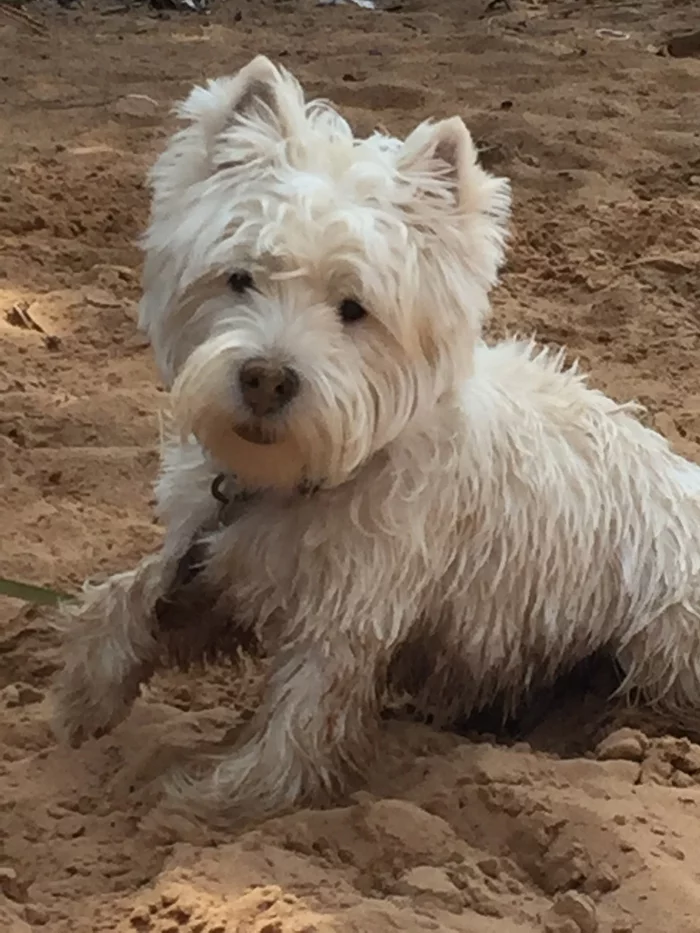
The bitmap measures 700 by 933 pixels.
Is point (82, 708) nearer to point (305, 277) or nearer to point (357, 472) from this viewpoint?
point (357, 472)

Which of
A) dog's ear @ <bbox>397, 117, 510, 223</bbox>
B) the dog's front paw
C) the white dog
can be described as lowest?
the dog's front paw

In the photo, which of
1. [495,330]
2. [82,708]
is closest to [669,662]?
[82,708]

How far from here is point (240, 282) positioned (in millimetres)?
2094

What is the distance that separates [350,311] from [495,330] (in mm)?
1793

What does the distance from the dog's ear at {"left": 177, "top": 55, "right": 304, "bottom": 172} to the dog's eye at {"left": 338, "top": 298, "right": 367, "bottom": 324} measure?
262 mm

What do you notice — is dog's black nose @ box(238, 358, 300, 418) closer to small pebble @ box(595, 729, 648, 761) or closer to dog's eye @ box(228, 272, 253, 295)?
dog's eye @ box(228, 272, 253, 295)

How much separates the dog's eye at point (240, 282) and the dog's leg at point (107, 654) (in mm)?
511

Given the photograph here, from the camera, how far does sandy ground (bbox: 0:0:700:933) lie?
1961 mm

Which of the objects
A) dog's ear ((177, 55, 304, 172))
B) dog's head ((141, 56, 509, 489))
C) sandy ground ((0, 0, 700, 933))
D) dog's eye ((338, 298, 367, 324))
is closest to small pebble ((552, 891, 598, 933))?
sandy ground ((0, 0, 700, 933))

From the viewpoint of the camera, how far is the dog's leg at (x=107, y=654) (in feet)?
7.93

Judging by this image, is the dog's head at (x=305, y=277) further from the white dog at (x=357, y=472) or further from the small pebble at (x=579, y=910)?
the small pebble at (x=579, y=910)

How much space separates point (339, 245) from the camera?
2039mm

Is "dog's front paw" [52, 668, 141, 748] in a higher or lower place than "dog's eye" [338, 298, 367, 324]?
lower

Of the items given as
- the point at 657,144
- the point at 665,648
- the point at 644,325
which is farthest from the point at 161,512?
the point at 657,144
